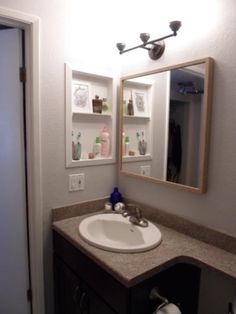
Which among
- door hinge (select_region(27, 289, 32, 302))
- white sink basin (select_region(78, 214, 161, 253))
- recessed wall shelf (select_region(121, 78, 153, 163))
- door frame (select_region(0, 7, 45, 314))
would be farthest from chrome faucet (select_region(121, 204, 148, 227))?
door hinge (select_region(27, 289, 32, 302))

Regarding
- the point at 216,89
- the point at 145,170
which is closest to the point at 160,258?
the point at 145,170

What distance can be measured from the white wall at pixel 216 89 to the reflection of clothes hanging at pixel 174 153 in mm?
103

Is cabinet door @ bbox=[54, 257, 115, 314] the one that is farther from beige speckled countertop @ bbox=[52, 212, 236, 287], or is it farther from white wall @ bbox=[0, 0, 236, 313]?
beige speckled countertop @ bbox=[52, 212, 236, 287]

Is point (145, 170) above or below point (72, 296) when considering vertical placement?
above

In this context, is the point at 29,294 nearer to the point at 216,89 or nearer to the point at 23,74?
the point at 23,74

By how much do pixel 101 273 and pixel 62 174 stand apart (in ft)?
2.26

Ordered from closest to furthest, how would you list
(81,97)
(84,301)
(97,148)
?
(84,301)
(81,97)
(97,148)

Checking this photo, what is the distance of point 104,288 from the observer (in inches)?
45.6

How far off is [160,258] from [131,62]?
1.29 metres

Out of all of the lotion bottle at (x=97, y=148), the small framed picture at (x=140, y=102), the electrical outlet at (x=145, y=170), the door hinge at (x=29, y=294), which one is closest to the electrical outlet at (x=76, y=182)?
the lotion bottle at (x=97, y=148)

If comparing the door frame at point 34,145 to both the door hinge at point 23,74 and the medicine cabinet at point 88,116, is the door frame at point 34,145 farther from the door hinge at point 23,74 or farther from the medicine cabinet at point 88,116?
the medicine cabinet at point 88,116

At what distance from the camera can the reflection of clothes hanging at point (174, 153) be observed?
1.44 m

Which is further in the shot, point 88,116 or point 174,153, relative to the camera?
point 88,116

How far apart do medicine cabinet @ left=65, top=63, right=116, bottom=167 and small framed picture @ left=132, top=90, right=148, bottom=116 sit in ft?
0.56
